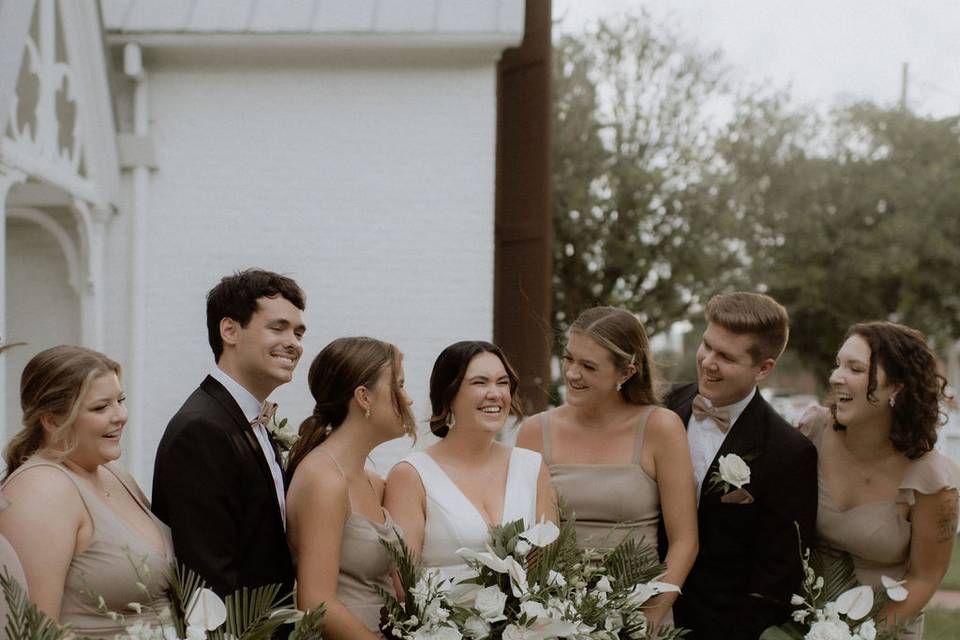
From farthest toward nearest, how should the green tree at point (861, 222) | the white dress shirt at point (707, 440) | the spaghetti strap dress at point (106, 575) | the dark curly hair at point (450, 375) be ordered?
the green tree at point (861, 222) < the white dress shirt at point (707, 440) < the dark curly hair at point (450, 375) < the spaghetti strap dress at point (106, 575)

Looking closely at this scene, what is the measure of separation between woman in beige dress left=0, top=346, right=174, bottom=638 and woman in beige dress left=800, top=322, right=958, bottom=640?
2497mm

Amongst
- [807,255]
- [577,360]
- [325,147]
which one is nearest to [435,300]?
[325,147]

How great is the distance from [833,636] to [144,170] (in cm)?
721

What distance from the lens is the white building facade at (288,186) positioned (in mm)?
8695

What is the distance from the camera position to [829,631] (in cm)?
338

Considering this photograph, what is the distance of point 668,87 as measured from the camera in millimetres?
22875

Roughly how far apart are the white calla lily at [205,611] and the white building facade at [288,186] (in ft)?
19.4

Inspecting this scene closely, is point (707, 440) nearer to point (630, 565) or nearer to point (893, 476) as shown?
point (893, 476)

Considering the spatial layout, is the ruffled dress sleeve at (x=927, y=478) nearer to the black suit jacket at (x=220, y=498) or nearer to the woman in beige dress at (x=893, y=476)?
the woman in beige dress at (x=893, y=476)

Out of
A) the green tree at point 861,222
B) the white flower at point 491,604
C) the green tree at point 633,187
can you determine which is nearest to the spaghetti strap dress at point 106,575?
the white flower at point 491,604

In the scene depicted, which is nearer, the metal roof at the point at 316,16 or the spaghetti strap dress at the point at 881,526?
the spaghetti strap dress at the point at 881,526

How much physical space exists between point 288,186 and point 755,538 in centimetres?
614

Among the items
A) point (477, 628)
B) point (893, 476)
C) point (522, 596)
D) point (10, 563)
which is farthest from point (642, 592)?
point (10, 563)

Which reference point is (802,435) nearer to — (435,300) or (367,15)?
(435,300)
